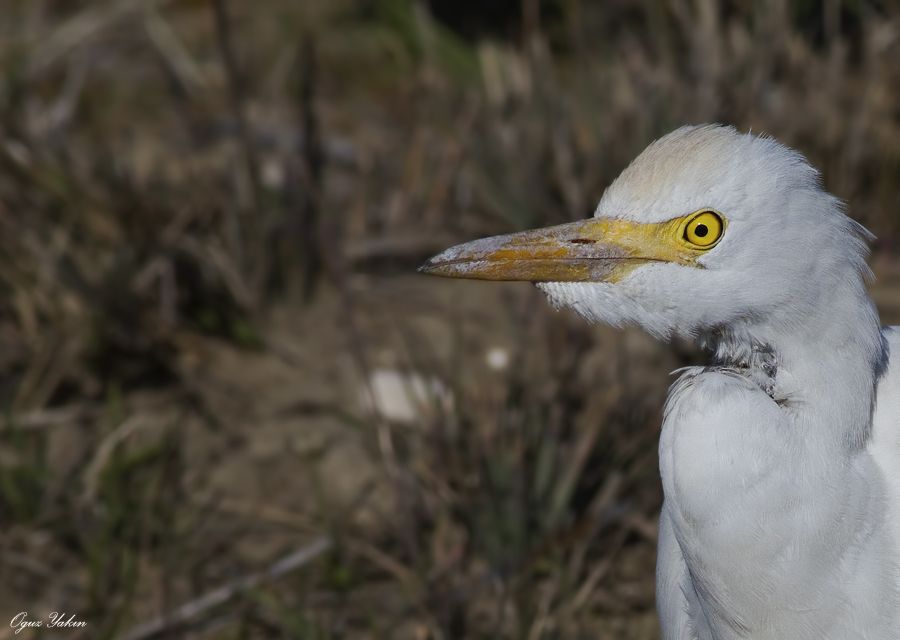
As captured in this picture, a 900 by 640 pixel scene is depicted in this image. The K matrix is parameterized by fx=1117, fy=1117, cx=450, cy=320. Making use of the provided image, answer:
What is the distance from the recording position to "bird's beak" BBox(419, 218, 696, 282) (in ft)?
5.90

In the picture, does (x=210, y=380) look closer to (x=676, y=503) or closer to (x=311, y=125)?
(x=311, y=125)

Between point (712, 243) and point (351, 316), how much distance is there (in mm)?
1062

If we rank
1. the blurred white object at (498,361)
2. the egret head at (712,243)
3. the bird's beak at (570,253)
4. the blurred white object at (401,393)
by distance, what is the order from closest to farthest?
the egret head at (712,243), the bird's beak at (570,253), the blurred white object at (498,361), the blurred white object at (401,393)

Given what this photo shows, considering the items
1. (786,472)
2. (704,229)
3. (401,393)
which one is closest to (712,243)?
(704,229)

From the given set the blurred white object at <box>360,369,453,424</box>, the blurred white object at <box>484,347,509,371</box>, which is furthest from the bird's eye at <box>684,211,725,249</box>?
the blurred white object at <box>360,369,453,424</box>

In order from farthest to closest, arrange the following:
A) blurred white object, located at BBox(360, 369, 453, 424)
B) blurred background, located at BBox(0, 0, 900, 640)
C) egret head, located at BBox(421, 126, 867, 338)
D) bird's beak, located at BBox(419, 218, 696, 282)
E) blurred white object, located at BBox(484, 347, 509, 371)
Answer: blurred white object, located at BBox(360, 369, 453, 424) < blurred white object, located at BBox(484, 347, 509, 371) < blurred background, located at BBox(0, 0, 900, 640) < bird's beak, located at BBox(419, 218, 696, 282) < egret head, located at BBox(421, 126, 867, 338)

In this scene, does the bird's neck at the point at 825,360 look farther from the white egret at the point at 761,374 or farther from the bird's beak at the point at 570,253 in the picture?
the bird's beak at the point at 570,253

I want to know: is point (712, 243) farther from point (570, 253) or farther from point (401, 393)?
point (401, 393)

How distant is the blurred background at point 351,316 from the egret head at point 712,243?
88 centimetres

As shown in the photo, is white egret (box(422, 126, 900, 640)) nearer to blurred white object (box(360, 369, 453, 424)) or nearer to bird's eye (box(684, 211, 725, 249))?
bird's eye (box(684, 211, 725, 249))

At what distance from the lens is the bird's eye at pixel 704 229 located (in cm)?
173

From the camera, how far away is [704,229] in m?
1.74

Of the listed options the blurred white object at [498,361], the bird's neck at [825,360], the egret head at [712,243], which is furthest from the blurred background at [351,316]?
the bird's neck at [825,360]

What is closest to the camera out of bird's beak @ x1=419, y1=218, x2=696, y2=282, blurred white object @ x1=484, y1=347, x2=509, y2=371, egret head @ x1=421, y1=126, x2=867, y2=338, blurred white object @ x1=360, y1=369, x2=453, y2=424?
egret head @ x1=421, y1=126, x2=867, y2=338
